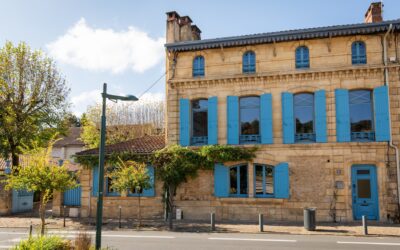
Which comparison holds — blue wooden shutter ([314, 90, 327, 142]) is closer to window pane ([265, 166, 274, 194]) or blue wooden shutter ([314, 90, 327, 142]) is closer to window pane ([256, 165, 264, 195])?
window pane ([265, 166, 274, 194])

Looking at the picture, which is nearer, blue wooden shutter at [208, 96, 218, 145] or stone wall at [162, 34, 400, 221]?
stone wall at [162, 34, 400, 221]

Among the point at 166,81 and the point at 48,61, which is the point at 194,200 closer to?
the point at 166,81

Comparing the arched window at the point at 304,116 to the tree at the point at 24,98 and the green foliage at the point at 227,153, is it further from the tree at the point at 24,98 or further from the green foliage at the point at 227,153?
the tree at the point at 24,98

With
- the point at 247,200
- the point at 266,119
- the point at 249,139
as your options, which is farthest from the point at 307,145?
the point at 247,200

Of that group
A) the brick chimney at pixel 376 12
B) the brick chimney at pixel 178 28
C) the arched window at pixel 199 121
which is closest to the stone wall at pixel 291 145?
the arched window at pixel 199 121

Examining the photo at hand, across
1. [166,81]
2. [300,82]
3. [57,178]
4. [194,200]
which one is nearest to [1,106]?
[166,81]

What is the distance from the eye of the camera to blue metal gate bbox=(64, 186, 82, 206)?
61.7ft

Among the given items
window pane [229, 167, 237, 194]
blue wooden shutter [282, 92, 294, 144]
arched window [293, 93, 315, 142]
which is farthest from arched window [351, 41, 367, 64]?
window pane [229, 167, 237, 194]

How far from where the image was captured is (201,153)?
54.8 ft

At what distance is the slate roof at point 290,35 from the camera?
15328 millimetres

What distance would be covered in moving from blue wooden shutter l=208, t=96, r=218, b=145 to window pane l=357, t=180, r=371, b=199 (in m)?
6.79

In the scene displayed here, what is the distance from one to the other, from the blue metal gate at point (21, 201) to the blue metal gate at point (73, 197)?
3.48 meters

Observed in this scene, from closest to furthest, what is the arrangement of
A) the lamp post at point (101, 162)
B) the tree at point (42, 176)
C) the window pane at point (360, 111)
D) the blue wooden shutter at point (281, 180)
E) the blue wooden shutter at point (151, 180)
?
the lamp post at point (101, 162), the tree at point (42, 176), the window pane at point (360, 111), the blue wooden shutter at point (281, 180), the blue wooden shutter at point (151, 180)

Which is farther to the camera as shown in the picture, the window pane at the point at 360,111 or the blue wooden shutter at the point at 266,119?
the blue wooden shutter at the point at 266,119
